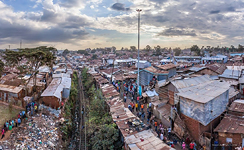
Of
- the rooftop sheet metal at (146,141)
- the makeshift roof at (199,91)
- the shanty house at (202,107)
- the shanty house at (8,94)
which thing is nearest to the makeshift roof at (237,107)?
the shanty house at (202,107)

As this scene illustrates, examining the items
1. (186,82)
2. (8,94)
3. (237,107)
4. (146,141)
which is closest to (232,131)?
(237,107)

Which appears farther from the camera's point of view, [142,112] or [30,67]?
[30,67]

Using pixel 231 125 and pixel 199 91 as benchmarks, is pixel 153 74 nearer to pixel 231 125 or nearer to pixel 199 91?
pixel 199 91

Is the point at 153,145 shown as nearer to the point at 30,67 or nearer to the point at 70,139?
the point at 70,139

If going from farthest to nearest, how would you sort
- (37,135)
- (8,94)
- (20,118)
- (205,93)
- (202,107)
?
1. (8,94)
2. (20,118)
3. (37,135)
4. (205,93)
5. (202,107)

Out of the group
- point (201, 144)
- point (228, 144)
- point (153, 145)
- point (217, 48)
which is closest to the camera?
point (153, 145)

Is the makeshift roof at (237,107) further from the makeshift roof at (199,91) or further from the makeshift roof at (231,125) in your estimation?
the makeshift roof at (199,91)

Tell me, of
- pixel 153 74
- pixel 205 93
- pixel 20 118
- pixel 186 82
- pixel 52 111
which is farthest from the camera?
pixel 153 74

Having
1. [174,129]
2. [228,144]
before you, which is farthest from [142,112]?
[228,144]

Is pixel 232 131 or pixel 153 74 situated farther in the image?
pixel 153 74
